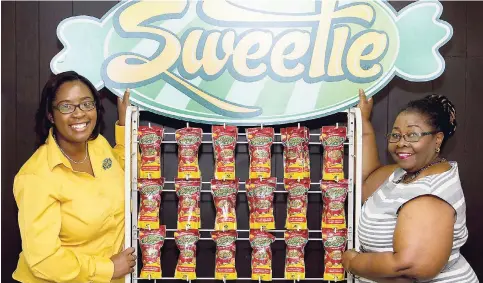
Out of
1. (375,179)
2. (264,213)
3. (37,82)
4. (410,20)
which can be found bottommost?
(264,213)

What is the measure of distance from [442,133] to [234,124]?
1026mm

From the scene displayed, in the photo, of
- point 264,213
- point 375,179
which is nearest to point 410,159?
point 375,179

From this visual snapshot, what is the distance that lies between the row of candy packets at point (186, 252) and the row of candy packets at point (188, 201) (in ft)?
0.11

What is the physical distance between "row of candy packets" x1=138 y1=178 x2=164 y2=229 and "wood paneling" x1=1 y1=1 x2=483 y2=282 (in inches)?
13.9

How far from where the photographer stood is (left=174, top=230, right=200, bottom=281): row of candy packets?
281 centimetres

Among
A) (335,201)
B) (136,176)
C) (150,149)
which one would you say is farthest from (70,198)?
(335,201)

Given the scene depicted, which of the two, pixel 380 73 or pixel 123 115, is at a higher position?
pixel 380 73

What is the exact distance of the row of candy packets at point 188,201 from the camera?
2.81 metres

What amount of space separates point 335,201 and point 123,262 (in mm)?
1041

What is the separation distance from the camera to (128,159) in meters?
2.61

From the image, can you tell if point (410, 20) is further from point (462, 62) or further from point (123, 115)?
point (123, 115)

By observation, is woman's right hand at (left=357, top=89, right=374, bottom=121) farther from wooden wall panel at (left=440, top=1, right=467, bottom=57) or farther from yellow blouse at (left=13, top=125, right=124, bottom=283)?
yellow blouse at (left=13, top=125, right=124, bottom=283)

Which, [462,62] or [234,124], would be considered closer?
[234,124]

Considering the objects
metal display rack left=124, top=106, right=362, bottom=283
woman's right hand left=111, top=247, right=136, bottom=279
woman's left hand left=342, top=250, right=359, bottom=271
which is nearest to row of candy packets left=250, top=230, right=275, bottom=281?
metal display rack left=124, top=106, right=362, bottom=283
